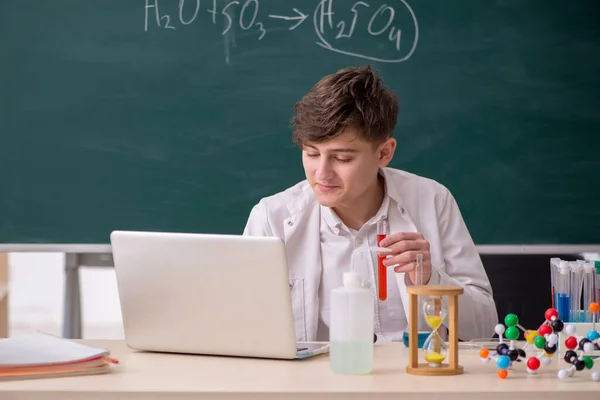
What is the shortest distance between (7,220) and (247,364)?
1.73m

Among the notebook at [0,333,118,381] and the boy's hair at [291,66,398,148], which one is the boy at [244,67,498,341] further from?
the notebook at [0,333,118,381]

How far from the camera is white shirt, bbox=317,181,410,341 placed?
82.5 inches

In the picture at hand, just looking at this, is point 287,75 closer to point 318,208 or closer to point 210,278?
point 318,208

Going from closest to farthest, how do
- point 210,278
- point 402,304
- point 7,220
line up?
point 210,278, point 402,304, point 7,220

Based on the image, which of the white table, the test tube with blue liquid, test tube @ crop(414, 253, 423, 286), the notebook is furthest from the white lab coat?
the notebook

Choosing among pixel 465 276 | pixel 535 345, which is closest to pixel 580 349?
pixel 535 345

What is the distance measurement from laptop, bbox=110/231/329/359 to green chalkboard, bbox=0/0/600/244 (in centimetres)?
140

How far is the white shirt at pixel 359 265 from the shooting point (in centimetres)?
210

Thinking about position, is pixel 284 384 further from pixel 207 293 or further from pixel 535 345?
pixel 535 345

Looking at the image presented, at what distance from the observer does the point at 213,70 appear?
2.93m

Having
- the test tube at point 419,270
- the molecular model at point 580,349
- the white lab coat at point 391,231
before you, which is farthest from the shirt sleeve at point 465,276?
the molecular model at point 580,349

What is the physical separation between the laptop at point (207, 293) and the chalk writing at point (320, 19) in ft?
5.18

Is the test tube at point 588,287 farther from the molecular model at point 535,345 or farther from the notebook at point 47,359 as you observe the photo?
the notebook at point 47,359

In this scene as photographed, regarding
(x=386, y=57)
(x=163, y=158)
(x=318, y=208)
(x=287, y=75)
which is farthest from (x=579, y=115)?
(x=163, y=158)
